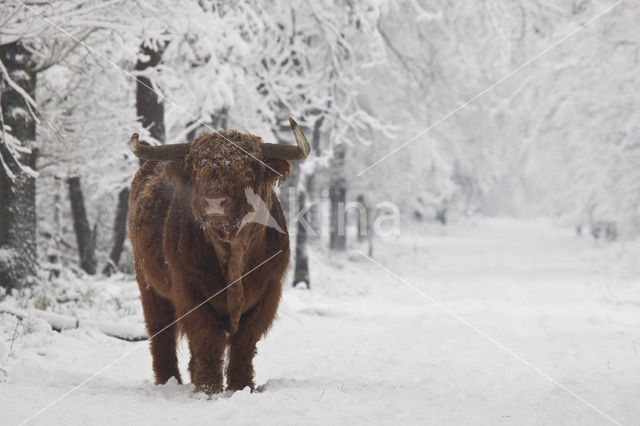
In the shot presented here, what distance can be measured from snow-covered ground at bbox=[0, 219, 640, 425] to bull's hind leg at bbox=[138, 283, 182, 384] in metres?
0.17

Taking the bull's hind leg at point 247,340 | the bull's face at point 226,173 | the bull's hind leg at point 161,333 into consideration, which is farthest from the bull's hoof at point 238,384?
the bull's face at point 226,173

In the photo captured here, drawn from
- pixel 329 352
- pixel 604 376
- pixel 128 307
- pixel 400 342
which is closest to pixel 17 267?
pixel 128 307

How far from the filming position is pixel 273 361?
19.1ft

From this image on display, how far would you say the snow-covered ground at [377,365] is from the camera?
10.7 ft

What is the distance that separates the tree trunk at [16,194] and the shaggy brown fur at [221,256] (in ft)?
10.3

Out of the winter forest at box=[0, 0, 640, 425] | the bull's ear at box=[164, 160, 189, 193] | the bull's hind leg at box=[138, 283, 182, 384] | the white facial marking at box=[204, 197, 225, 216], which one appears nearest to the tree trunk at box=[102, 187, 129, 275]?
the winter forest at box=[0, 0, 640, 425]

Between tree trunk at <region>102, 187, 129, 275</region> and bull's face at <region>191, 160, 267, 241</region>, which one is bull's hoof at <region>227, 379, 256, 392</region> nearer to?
bull's face at <region>191, 160, 267, 241</region>

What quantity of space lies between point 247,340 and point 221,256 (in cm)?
66

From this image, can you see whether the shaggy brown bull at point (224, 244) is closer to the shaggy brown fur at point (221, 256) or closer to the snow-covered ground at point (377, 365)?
the shaggy brown fur at point (221, 256)

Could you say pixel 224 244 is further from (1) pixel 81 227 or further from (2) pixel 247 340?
(1) pixel 81 227

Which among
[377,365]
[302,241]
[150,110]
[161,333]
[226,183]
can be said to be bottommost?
[377,365]

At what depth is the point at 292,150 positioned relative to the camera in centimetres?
397

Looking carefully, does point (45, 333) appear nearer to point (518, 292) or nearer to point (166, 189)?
point (166, 189)

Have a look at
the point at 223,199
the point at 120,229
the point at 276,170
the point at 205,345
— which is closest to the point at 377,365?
→ the point at 205,345
